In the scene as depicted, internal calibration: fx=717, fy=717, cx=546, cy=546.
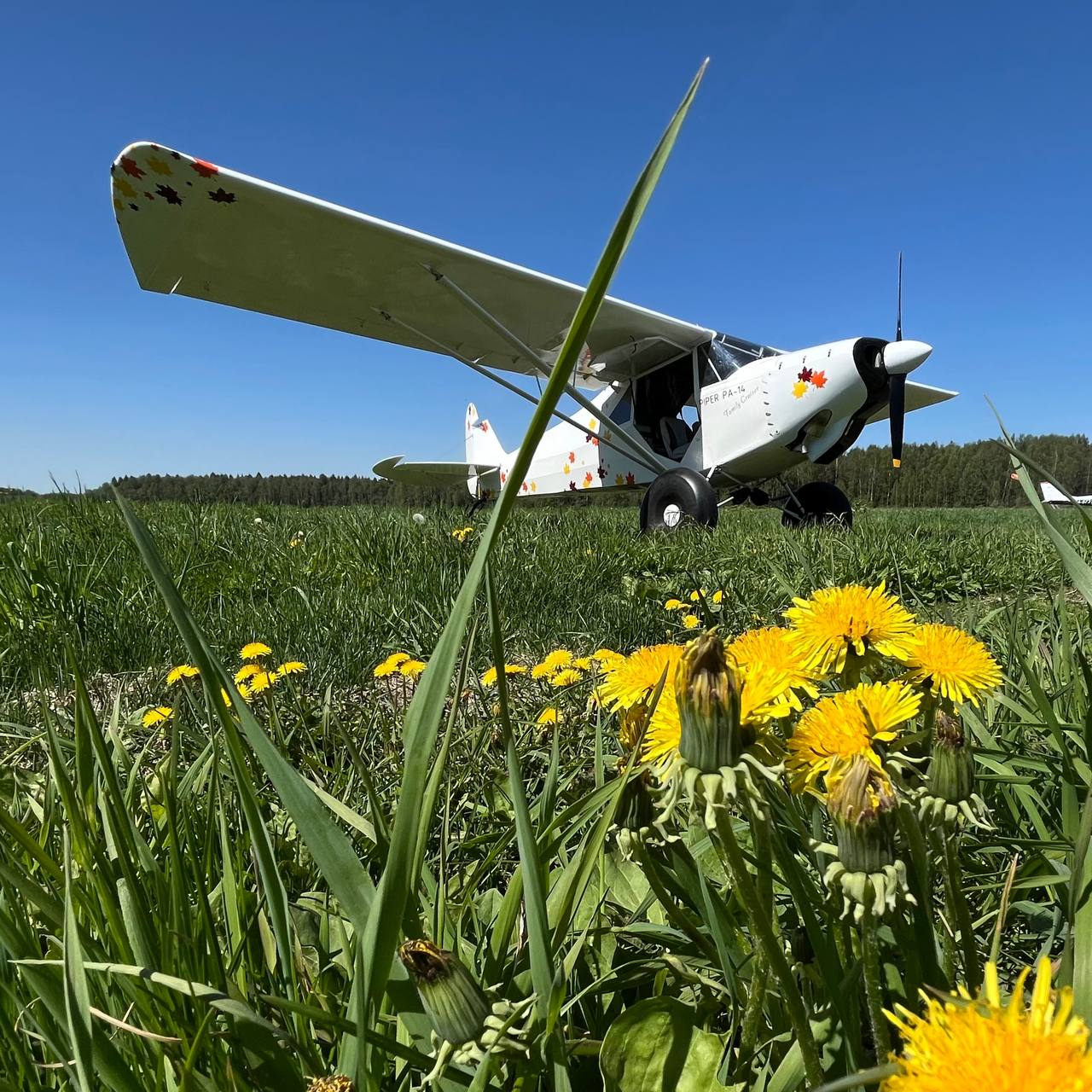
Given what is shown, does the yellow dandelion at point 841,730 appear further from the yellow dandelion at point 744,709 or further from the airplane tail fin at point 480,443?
the airplane tail fin at point 480,443

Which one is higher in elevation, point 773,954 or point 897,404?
point 897,404

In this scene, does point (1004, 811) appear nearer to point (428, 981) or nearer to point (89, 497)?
point (428, 981)

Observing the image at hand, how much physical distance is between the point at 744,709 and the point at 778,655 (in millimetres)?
82

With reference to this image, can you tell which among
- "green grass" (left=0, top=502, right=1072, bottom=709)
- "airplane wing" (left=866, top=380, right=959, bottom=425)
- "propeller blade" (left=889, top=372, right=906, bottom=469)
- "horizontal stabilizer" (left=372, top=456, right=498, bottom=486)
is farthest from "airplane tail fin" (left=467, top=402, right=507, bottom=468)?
"green grass" (left=0, top=502, right=1072, bottom=709)

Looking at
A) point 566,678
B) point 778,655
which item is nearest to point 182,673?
point 566,678

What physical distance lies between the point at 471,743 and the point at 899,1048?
0.89 meters

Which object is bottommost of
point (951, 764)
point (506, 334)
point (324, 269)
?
point (951, 764)

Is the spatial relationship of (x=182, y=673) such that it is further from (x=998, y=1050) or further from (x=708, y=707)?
(x=998, y=1050)

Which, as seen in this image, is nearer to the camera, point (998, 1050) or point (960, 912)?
point (998, 1050)

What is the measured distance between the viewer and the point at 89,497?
12.0 ft

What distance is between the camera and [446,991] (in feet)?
1.21

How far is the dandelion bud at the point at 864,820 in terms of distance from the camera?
370 mm

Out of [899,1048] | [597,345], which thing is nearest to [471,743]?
[899,1048]

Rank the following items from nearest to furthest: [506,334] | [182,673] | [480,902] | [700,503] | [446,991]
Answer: [446,991] < [480,902] < [182,673] < [506,334] < [700,503]
